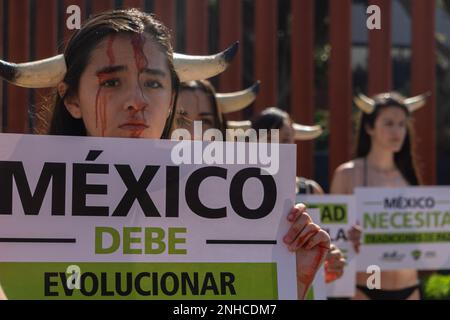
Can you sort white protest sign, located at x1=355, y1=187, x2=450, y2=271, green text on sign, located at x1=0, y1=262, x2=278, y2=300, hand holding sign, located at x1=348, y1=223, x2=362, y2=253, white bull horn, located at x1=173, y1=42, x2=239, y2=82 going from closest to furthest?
green text on sign, located at x1=0, y1=262, x2=278, y2=300
white bull horn, located at x1=173, y1=42, x2=239, y2=82
hand holding sign, located at x1=348, y1=223, x2=362, y2=253
white protest sign, located at x1=355, y1=187, x2=450, y2=271

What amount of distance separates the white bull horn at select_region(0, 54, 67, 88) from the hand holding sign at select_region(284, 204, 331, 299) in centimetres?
71

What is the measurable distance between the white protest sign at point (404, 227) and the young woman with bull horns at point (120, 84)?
2969mm

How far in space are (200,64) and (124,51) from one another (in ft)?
1.01

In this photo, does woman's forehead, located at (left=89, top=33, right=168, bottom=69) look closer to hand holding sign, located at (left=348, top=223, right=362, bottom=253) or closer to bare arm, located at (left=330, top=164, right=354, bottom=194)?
hand holding sign, located at (left=348, top=223, right=362, bottom=253)

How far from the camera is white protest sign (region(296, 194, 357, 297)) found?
14.9ft

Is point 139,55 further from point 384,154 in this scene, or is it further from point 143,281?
point 384,154

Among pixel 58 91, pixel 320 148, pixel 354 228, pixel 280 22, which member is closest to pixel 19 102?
pixel 354 228

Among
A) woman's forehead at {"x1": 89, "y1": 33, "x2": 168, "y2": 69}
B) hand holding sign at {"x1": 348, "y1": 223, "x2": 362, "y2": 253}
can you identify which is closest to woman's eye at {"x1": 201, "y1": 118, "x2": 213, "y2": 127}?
woman's forehead at {"x1": 89, "y1": 33, "x2": 168, "y2": 69}

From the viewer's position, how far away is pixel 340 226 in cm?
466

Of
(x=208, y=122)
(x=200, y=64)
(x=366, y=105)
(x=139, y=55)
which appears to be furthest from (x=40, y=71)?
(x=366, y=105)

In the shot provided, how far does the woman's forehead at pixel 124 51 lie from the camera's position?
210cm
